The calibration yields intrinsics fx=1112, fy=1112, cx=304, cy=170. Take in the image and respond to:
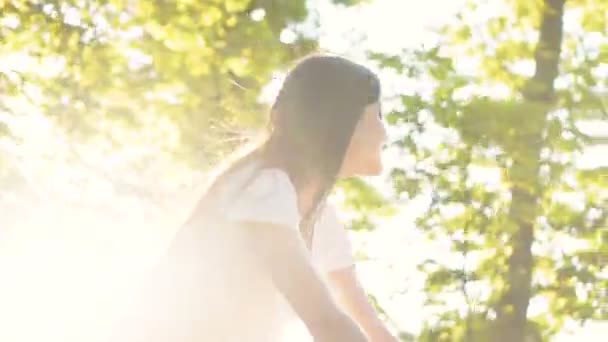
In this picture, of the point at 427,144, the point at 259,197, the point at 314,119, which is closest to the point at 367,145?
the point at 314,119

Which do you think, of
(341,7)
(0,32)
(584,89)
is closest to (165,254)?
(584,89)

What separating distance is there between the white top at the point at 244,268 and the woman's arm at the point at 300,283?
3cm

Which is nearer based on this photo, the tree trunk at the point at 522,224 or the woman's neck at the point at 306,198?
the woman's neck at the point at 306,198

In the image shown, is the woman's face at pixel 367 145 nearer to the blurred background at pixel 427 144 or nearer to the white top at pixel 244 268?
the white top at pixel 244 268

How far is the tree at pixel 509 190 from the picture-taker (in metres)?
8.45

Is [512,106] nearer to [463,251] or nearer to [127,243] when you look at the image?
[463,251]

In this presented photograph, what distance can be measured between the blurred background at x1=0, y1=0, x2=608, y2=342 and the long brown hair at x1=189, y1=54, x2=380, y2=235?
16.7 feet

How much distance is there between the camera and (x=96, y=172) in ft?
36.2

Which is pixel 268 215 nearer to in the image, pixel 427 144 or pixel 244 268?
pixel 244 268

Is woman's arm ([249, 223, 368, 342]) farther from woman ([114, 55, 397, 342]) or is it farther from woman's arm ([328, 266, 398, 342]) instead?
woman's arm ([328, 266, 398, 342])

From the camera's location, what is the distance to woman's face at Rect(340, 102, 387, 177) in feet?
8.21

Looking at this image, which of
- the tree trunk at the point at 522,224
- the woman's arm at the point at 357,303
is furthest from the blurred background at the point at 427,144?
the woman's arm at the point at 357,303

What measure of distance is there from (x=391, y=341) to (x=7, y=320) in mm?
3828

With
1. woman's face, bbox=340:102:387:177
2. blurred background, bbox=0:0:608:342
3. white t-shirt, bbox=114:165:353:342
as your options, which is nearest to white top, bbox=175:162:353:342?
white t-shirt, bbox=114:165:353:342
